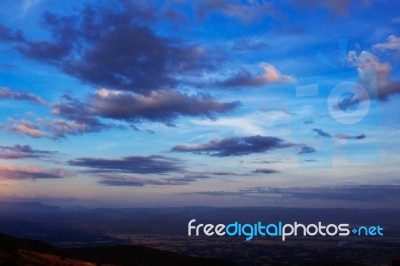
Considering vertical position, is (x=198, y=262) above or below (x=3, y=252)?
below

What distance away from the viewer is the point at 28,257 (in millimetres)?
47438

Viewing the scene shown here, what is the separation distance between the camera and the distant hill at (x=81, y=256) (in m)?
46.6

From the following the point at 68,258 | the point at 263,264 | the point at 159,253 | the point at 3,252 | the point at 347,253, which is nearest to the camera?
the point at 3,252

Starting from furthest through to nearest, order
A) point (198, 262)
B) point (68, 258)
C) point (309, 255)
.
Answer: point (309, 255)
point (198, 262)
point (68, 258)

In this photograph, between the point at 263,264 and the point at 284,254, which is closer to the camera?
the point at 263,264

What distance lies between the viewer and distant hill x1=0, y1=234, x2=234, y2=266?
153ft

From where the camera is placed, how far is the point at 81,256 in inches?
2470

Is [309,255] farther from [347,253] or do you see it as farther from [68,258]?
[68,258]

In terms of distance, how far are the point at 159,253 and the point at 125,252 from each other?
24.7ft

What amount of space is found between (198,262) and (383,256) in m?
124

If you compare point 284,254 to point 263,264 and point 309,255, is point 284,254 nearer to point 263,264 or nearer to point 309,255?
point 309,255

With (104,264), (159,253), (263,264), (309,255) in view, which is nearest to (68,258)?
(104,264)

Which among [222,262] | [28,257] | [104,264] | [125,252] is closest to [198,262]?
[222,262]

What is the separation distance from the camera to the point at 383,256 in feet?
594
